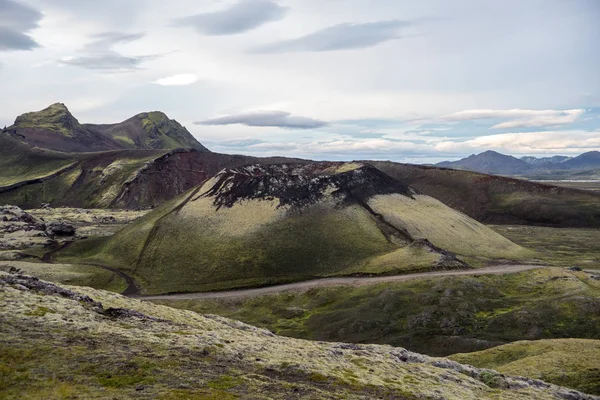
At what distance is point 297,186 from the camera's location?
152 m

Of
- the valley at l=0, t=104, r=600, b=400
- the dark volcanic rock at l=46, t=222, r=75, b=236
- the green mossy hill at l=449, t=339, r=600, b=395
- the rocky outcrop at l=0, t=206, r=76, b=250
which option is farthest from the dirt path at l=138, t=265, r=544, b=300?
the dark volcanic rock at l=46, t=222, r=75, b=236

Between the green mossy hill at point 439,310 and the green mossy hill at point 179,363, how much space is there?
25783 millimetres

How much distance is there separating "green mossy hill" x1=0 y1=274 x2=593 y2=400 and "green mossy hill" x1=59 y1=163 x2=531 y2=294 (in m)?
61.9

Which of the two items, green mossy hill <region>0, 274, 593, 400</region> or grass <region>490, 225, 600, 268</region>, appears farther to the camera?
grass <region>490, 225, 600, 268</region>

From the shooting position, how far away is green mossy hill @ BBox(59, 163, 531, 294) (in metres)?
115

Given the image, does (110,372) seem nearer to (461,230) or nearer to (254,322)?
(254,322)

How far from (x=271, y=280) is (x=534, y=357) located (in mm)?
67008

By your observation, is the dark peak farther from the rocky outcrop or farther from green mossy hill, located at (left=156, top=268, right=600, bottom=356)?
the rocky outcrop

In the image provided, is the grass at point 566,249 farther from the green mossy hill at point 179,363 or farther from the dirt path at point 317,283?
the green mossy hill at point 179,363

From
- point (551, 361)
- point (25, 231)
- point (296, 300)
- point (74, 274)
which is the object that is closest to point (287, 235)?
point (296, 300)

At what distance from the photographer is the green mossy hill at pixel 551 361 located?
4634 cm

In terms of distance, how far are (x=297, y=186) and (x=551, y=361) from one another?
10882 centimetres

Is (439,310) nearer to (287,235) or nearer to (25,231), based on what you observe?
(287,235)

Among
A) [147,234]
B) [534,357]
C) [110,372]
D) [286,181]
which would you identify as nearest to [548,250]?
[286,181]
